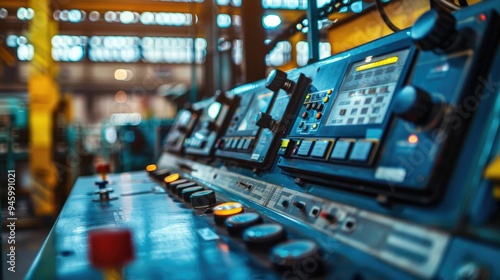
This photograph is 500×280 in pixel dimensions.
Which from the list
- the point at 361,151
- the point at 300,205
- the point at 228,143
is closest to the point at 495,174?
the point at 361,151

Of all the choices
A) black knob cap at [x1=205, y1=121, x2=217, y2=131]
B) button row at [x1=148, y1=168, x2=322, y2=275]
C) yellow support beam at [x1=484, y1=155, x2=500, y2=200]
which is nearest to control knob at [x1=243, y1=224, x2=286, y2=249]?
button row at [x1=148, y1=168, x2=322, y2=275]

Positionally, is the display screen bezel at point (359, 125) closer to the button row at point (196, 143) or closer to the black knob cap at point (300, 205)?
the black knob cap at point (300, 205)

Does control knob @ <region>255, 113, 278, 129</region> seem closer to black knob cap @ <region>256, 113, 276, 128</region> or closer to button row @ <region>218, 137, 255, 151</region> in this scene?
black knob cap @ <region>256, 113, 276, 128</region>

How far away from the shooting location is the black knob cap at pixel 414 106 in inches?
33.6

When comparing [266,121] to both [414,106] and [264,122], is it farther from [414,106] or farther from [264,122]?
[414,106]

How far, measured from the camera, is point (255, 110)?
1891 millimetres

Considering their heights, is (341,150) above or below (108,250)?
above

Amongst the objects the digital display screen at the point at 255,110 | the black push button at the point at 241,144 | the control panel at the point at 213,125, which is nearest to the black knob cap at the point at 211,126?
the control panel at the point at 213,125

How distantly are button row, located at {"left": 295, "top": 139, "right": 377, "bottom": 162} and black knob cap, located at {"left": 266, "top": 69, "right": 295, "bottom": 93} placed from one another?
1.14ft

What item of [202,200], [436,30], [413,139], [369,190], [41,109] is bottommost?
[202,200]

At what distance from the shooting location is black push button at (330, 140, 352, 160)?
1.05m

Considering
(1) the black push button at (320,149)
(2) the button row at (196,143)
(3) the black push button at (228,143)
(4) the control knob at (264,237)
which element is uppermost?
(1) the black push button at (320,149)

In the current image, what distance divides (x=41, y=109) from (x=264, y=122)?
5.29m

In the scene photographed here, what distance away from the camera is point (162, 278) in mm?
788
